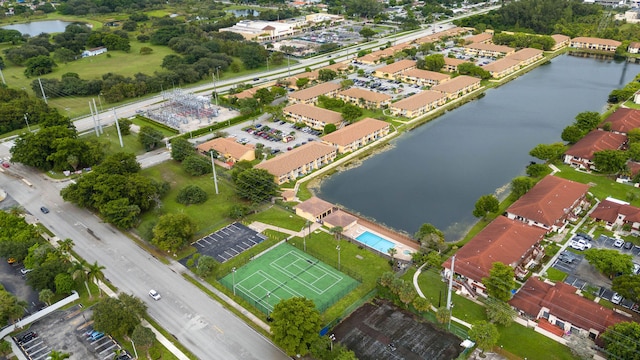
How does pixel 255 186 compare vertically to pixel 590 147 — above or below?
below

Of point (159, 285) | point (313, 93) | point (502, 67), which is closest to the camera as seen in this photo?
point (159, 285)

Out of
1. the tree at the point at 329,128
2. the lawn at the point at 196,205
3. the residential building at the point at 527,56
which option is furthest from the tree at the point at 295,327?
the residential building at the point at 527,56

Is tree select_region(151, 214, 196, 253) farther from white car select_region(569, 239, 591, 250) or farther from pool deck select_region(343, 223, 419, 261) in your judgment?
white car select_region(569, 239, 591, 250)

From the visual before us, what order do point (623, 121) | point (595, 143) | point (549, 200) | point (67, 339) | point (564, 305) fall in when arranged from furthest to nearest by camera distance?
point (623, 121) → point (595, 143) → point (549, 200) → point (564, 305) → point (67, 339)

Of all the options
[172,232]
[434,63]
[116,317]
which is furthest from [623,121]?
[116,317]

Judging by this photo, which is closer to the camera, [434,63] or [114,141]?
[114,141]

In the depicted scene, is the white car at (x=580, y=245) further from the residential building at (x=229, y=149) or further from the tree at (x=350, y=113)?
the residential building at (x=229, y=149)

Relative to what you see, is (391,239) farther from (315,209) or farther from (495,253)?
(495,253)
